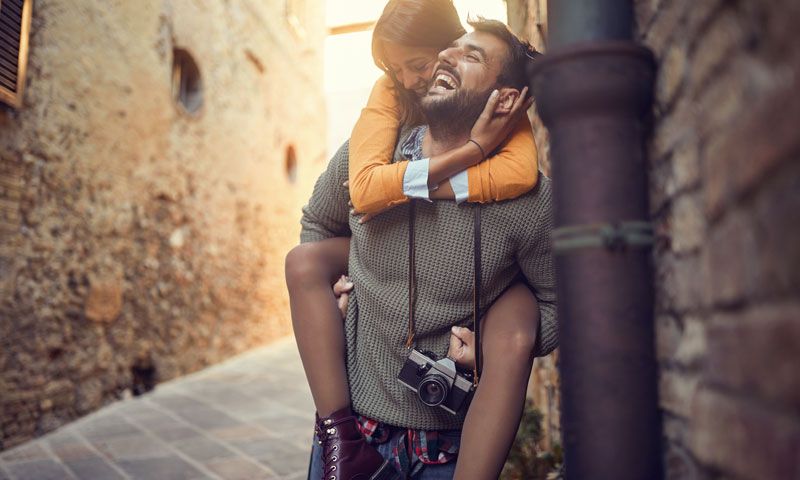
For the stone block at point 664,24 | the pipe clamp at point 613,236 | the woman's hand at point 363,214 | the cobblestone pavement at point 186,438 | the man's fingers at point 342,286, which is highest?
the stone block at point 664,24

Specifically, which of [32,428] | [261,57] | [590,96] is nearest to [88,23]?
[32,428]

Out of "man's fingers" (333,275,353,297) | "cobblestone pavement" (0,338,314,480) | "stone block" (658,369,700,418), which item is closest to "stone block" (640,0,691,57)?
"stone block" (658,369,700,418)

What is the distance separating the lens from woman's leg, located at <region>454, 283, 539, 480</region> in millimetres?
1337

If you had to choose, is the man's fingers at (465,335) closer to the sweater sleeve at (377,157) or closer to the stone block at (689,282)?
the sweater sleeve at (377,157)

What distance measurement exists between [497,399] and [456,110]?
65cm

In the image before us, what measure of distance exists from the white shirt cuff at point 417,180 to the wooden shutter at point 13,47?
9.78 feet

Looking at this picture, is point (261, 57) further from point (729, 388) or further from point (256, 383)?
point (729, 388)

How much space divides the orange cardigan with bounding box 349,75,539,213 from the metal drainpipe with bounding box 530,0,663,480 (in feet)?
1.08

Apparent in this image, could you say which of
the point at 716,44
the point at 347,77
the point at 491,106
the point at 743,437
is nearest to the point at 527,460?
A: the point at 491,106

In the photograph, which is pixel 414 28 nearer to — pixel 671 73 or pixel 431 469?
pixel 671 73

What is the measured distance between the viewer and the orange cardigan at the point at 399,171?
1.39 metres

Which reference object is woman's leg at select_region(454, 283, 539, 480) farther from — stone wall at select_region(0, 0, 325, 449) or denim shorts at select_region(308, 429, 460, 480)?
stone wall at select_region(0, 0, 325, 449)

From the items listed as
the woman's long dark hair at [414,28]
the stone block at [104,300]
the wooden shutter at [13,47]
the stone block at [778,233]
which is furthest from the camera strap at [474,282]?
the stone block at [104,300]

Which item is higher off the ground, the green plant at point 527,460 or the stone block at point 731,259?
the stone block at point 731,259
